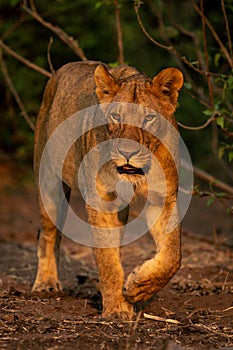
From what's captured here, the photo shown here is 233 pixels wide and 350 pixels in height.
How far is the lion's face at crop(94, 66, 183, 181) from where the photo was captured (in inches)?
192

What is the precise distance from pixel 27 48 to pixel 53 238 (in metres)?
7.10

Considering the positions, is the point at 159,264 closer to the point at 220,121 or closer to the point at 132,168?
the point at 132,168

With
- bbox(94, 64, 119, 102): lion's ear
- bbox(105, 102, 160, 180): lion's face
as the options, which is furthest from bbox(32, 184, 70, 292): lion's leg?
bbox(105, 102, 160, 180): lion's face

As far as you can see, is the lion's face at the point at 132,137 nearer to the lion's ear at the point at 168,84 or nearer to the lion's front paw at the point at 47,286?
the lion's ear at the point at 168,84

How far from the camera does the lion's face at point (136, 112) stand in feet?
16.0

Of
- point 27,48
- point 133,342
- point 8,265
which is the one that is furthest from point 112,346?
point 27,48

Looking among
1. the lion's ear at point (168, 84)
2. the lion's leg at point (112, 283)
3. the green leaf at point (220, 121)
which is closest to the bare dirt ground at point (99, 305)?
the lion's leg at point (112, 283)

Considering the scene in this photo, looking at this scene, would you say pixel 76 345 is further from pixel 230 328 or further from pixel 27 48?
pixel 27 48

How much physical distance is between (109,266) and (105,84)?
1.11 meters

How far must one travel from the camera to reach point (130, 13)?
42.8 ft

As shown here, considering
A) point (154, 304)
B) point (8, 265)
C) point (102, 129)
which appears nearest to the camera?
point (102, 129)

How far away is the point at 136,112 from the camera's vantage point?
4.96m

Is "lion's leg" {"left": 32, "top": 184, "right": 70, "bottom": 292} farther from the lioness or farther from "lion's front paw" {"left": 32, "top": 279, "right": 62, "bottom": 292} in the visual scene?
the lioness

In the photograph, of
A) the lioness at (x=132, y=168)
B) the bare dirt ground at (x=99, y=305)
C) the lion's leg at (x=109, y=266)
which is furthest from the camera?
the lion's leg at (x=109, y=266)
